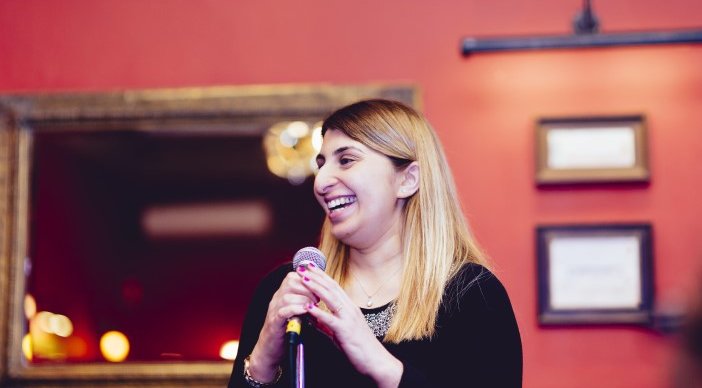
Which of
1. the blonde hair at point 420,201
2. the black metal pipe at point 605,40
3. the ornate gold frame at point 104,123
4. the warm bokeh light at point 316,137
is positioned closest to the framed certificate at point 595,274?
the black metal pipe at point 605,40

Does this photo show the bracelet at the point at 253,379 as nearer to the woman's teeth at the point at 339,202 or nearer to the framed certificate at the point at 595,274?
the woman's teeth at the point at 339,202

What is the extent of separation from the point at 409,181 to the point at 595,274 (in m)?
1.19

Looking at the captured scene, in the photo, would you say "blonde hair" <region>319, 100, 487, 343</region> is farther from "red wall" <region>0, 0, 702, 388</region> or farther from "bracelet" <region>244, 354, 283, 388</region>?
"red wall" <region>0, 0, 702, 388</region>

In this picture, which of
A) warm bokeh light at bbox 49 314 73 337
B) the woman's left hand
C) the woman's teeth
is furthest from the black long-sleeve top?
warm bokeh light at bbox 49 314 73 337

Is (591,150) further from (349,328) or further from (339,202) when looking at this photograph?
(349,328)

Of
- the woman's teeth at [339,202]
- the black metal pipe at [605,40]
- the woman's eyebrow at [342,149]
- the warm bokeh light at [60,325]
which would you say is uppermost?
the black metal pipe at [605,40]

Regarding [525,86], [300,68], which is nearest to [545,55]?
[525,86]

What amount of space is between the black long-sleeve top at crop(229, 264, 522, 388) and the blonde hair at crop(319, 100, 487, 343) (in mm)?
55

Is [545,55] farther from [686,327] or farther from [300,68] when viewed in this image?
[686,327]

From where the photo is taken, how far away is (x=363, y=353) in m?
1.55

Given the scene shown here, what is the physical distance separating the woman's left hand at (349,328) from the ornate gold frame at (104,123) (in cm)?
144

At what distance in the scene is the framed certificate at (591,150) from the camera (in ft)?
9.46

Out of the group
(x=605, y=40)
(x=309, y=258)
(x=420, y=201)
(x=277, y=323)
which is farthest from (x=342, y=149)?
(x=605, y=40)

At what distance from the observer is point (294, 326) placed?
1.50 metres
